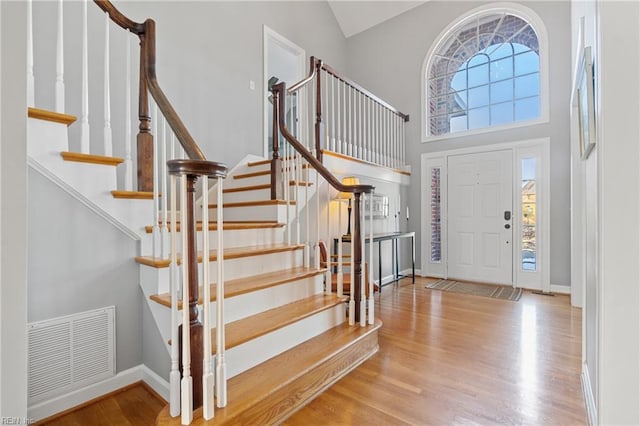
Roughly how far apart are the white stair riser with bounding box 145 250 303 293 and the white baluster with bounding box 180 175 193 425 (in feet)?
1.78

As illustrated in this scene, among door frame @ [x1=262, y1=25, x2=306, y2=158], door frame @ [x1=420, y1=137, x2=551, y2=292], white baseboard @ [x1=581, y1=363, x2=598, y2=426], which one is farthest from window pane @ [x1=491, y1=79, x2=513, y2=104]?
white baseboard @ [x1=581, y1=363, x2=598, y2=426]

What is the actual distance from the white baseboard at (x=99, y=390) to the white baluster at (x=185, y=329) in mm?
540

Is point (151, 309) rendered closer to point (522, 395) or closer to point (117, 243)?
point (117, 243)

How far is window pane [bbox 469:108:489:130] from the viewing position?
4.52 meters

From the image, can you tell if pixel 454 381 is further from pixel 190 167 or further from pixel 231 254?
pixel 190 167

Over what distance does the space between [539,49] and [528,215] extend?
86.3 inches

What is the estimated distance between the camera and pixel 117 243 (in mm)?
1822

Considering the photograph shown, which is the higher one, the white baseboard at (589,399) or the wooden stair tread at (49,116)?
the wooden stair tread at (49,116)

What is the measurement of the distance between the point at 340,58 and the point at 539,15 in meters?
3.08

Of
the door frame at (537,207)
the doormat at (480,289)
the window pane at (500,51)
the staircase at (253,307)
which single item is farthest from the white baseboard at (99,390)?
the window pane at (500,51)

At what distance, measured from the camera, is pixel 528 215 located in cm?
416

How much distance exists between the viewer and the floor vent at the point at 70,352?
1.58 meters

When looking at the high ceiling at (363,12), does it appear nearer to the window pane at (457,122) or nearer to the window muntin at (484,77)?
the window muntin at (484,77)

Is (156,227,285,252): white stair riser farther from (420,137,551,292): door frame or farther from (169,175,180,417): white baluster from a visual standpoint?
(420,137,551,292): door frame
